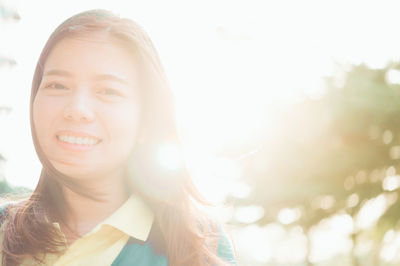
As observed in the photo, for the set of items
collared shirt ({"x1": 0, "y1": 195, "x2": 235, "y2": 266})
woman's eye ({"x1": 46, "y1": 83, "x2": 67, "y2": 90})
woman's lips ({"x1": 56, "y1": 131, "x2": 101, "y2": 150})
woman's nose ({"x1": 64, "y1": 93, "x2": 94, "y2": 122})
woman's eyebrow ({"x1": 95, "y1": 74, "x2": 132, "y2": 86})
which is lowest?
collared shirt ({"x1": 0, "y1": 195, "x2": 235, "y2": 266})

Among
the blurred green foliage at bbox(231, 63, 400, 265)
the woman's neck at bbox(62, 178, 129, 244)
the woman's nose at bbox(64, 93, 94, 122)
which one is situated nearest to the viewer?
the woman's nose at bbox(64, 93, 94, 122)

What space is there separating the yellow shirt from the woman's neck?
70 mm

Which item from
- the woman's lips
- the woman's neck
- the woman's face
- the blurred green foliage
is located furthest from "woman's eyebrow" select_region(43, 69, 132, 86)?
the blurred green foliage

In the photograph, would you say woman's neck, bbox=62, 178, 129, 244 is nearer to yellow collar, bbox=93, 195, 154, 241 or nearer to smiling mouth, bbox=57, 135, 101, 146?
yellow collar, bbox=93, 195, 154, 241

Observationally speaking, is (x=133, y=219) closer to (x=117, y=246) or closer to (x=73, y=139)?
(x=117, y=246)

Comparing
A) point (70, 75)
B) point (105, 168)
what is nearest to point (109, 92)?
point (70, 75)

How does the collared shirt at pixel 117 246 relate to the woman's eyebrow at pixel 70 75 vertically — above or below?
below

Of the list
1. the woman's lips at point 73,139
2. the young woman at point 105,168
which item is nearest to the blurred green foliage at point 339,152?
the young woman at point 105,168

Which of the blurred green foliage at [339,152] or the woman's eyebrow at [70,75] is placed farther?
the blurred green foliage at [339,152]

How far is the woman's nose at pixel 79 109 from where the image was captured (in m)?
1.91

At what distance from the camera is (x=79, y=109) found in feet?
6.27

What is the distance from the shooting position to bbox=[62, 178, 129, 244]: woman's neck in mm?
2145

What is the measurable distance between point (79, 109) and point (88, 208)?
19.1 inches

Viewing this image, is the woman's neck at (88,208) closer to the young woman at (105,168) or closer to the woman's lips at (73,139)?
the young woman at (105,168)
